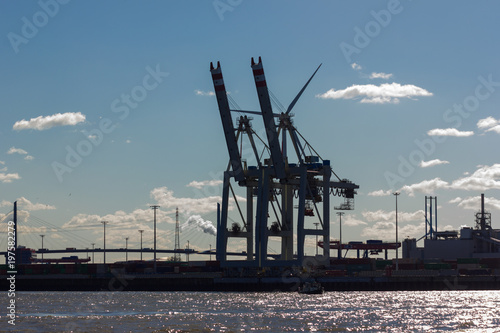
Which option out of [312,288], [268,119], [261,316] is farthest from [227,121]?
[261,316]

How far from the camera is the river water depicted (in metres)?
55.8

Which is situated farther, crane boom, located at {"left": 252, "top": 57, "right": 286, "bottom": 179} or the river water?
crane boom, located at {"left": 252, "top": 57, "right": 286, "bottom": 179}

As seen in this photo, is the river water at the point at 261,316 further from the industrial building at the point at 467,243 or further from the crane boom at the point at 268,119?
the industrial building at the point at 467,243

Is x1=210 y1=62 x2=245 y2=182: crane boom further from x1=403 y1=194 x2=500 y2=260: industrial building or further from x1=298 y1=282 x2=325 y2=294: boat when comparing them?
x1=403 y1=194 x2=500 y2=260: industrial building

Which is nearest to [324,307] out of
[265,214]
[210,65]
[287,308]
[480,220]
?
[287,308]

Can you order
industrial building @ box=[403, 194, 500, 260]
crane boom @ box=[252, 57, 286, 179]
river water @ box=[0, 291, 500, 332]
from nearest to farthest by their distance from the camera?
river water @ box=[0, 291, 500, 332] → crane boom @ box=[252, 57, 286, 179] → industrial building @ box=[403, 194, 500, 260]

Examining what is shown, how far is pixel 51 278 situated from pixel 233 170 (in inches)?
1571

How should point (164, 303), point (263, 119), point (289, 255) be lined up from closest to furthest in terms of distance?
point (164, 303), point (263, 119), point (289, 255)

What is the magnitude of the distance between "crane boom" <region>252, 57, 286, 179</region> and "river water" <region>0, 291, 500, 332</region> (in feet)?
86.1

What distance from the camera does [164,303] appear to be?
8169 cm

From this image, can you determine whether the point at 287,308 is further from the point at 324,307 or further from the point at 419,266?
the point at 419,266

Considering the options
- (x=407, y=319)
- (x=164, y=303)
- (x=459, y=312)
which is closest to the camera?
(x=407, y=319)

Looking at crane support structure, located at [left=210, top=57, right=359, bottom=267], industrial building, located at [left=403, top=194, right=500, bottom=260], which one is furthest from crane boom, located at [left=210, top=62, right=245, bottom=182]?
industrial building, located at [left=403, top=194, right=500, bottom=260]

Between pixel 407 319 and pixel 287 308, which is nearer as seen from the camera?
pixel 407 319
